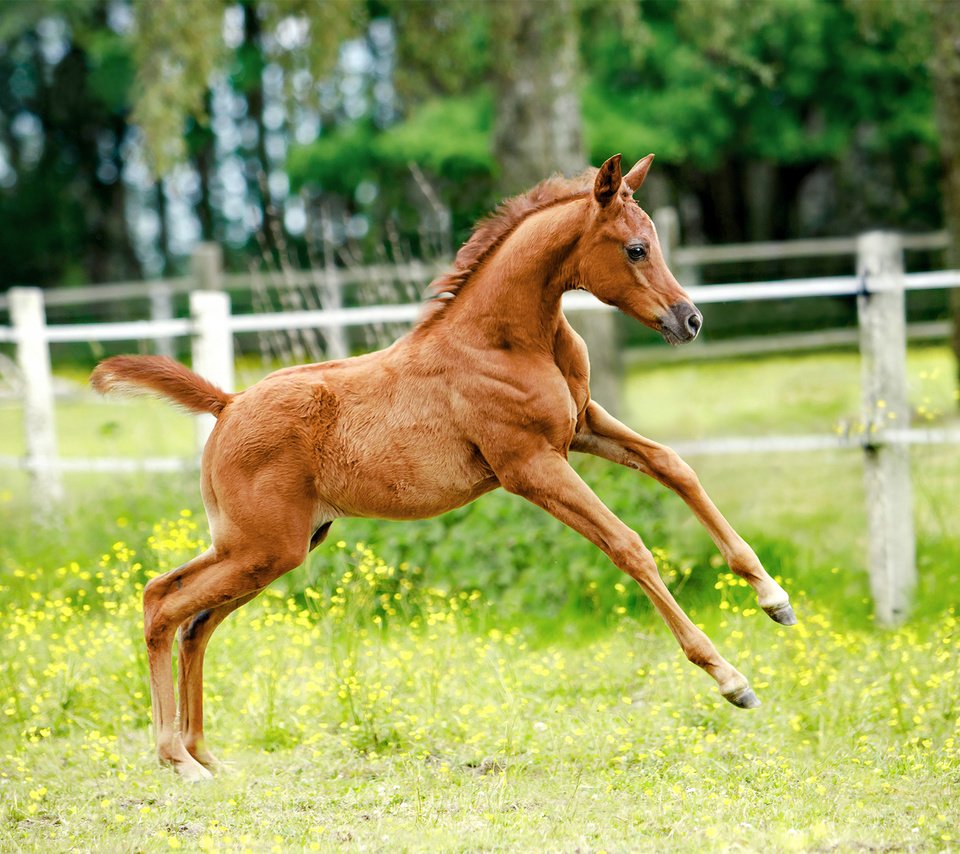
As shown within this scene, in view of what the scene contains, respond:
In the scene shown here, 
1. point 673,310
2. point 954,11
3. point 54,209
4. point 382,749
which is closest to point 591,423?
point 673,310

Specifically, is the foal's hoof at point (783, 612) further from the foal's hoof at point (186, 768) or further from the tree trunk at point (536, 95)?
the tree trunk at point (536, 95)

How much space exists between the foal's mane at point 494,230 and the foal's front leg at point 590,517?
27.9 inches

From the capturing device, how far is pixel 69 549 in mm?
7430

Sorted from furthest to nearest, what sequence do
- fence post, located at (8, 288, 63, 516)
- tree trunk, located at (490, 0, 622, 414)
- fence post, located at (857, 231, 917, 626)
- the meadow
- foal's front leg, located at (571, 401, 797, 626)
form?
tree trunk, located at (490, 0, 622, 414), fence post, located at (8, 288, 63, 516), fence post, located at (857, 231, 917, 626), the meadow, foal's front leg, located at (571, 401, 797, 626)

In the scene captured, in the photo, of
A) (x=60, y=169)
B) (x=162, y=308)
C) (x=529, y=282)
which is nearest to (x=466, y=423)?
(x=529, y=282)

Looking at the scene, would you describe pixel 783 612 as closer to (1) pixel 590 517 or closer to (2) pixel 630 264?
(1) pixel 590 517

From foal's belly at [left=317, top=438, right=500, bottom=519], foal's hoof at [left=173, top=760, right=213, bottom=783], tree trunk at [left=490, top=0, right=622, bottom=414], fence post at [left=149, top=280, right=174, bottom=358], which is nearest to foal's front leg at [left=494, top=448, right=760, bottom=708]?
foal's belly at [left=317, top=438, right=500, bottom=519]

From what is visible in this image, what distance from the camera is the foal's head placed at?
3887mm

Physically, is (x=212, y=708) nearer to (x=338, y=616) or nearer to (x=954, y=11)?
(x=338, y=616)

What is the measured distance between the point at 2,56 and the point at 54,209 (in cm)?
485

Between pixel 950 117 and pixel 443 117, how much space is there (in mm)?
10300

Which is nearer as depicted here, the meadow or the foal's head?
the foal's head

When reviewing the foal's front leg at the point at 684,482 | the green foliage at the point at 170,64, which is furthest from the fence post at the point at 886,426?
the green foliage at the point at 170,64

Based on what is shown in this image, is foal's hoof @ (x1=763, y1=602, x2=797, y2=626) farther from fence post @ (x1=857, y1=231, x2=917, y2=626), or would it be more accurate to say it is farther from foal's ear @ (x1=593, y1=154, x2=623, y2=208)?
fence post @ (x1=857, y1=231, x2=917, y2=626)
